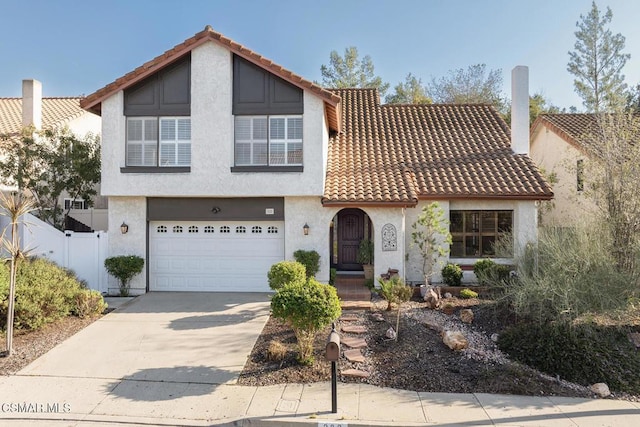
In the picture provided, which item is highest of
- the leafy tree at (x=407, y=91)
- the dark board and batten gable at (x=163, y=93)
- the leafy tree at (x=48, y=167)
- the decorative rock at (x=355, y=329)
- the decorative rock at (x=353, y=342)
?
the leafy tree at (x=407, y=91)

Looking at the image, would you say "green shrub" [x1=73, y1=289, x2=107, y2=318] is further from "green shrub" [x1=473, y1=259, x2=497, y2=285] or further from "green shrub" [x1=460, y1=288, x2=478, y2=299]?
"green shrub" [x1=473, y1=259, x2=497, y2=285]

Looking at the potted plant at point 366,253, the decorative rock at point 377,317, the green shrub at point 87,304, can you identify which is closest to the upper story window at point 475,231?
the potted plant at point 366,253

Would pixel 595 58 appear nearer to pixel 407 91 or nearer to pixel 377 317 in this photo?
pixel 407 91

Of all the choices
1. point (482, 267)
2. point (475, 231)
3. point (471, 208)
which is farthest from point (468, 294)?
point (471, 208)

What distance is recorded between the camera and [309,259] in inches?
474

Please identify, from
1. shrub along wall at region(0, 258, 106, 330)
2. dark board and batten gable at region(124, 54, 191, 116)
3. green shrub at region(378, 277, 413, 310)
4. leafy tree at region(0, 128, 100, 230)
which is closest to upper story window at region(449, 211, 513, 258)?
green shrub at region(378, 277, 413, 310)

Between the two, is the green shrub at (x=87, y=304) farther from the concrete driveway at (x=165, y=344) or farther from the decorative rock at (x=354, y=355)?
the decorative rock at (x=354, y=355)

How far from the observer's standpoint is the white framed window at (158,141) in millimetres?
12367

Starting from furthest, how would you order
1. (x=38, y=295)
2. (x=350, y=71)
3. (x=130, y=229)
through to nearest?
(x=350, y=71)
(x=130, y=229)
(x=38, y=295)

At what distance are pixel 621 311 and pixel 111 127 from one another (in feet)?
45.0

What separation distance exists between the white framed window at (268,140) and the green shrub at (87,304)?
5300 mm

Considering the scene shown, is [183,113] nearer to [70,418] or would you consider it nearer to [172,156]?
[172,156]

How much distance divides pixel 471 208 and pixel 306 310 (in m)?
8.48

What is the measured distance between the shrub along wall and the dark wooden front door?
8.21 m
